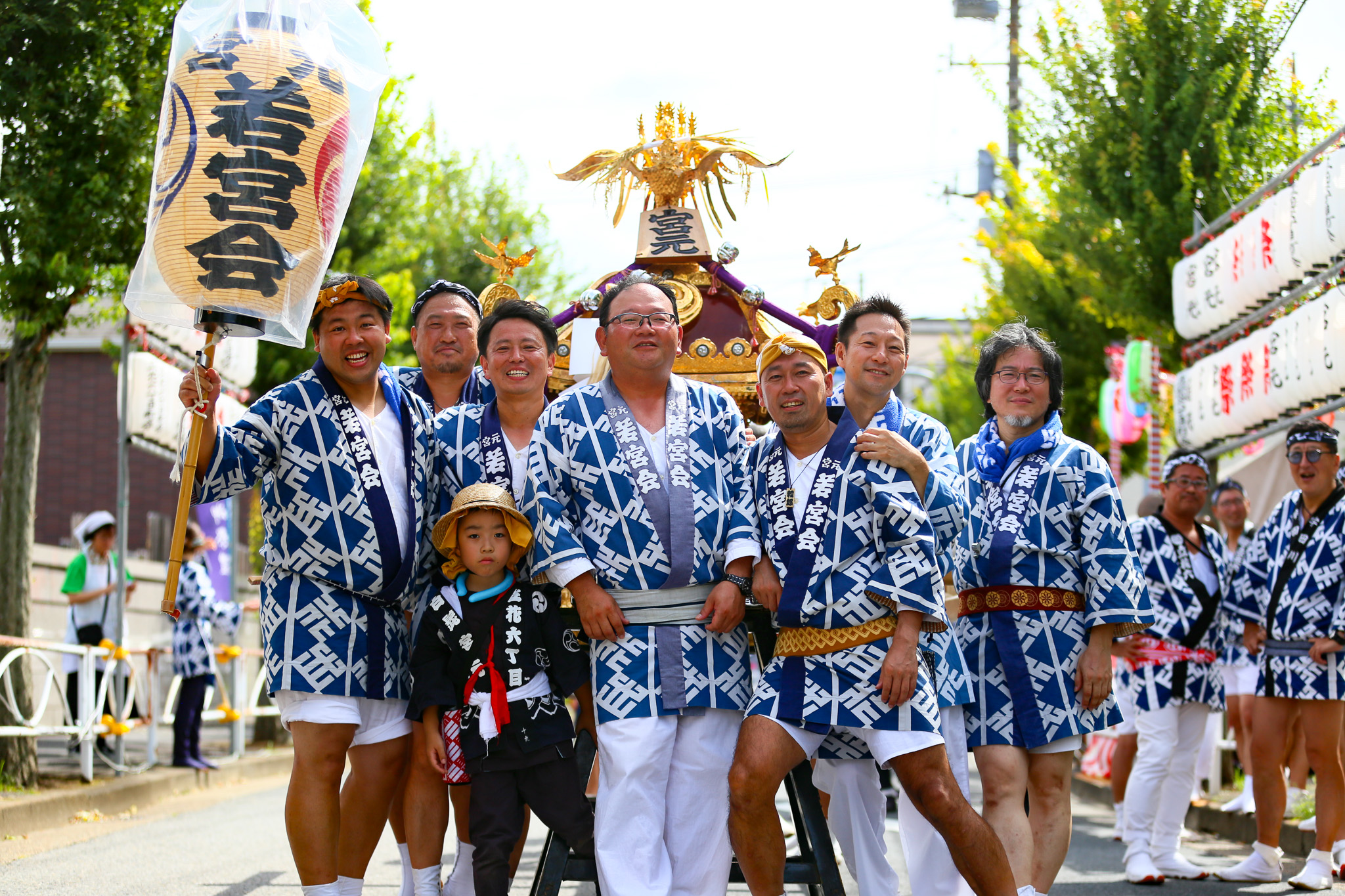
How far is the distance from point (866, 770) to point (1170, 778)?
2.58 m

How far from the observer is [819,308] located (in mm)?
6121

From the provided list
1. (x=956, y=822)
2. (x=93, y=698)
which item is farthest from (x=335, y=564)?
(x=93, y=698)

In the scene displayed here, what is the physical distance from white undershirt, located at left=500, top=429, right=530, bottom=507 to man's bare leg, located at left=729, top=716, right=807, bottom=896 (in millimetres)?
1094

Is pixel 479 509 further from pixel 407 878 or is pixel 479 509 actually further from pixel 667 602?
pixel 407 878

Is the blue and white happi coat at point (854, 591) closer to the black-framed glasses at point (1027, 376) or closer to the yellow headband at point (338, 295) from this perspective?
the black-framed glasses at point (1027, 376)

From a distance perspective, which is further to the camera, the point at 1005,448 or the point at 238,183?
the point at 1005,448

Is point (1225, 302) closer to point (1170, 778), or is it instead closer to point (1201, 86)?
point (1201, 86)

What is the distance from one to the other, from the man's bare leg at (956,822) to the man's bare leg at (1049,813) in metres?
0.56

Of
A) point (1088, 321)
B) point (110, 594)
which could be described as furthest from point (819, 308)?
point (1088, 321)

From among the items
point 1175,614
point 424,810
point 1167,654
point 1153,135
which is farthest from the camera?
point 1153,135

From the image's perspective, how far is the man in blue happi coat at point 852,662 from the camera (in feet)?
11.6

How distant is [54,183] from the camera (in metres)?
7.66

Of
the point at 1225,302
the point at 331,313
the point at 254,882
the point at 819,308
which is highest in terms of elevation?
the point at 1225,302

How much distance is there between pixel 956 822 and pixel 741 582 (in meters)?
0.91
